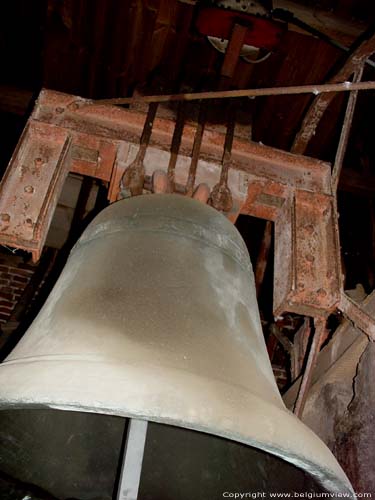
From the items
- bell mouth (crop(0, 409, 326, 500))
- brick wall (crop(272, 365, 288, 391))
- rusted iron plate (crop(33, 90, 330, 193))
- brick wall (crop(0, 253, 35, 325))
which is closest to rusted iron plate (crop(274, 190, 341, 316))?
rusted iron plate (crop(33, 90, 330, 193))

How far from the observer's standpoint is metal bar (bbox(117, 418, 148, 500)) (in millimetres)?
1195

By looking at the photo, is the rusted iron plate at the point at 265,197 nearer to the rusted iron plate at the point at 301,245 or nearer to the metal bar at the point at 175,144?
the rusted iron plate at the point at 301,245

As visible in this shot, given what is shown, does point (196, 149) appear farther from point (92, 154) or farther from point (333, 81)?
point (333, 81)

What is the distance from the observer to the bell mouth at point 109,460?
1594 millimetres

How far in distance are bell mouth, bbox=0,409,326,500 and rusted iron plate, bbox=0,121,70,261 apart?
Answer: 25.1 inches

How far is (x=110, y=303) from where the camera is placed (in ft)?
3.59

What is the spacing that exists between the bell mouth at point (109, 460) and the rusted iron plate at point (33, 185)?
638 mm

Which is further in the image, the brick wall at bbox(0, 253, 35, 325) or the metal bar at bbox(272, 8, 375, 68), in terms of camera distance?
the brick wall at bbox(0, 253, 35, 325)

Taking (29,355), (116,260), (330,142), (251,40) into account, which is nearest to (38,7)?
(251,40)

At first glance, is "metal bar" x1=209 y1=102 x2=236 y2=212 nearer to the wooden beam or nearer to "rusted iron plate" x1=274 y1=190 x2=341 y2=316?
"rusted iron plate" x1=274 y1=190 x2=341 y2=316

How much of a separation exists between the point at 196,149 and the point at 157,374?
41.9 inches

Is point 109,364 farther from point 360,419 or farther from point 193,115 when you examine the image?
point 193,115

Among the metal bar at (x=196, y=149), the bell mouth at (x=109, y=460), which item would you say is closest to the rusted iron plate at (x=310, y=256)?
the metal bar at (x=196, y=149)

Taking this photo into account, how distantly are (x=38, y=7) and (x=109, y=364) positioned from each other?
105 inches
